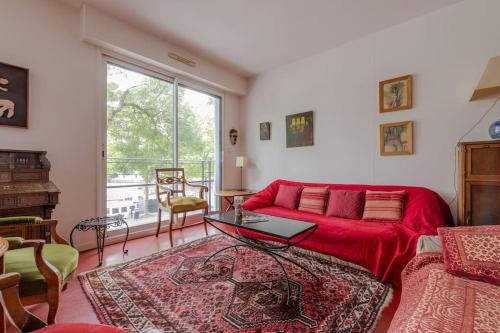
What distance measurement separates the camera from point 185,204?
113 inches

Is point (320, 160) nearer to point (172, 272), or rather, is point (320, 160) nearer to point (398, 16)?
point (398, 16)

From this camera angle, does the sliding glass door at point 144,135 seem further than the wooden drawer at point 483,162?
Yes

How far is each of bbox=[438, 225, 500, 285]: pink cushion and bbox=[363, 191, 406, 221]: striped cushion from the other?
1141mm

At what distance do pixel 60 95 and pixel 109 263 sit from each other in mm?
1880

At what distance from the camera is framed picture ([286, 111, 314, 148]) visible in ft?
11.6

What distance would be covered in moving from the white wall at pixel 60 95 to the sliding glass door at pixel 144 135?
0.83 ft

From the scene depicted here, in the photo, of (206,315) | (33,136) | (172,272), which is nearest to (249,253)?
(172,272)

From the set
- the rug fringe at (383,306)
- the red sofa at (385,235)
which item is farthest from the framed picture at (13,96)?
the rug fringe at (383,306)

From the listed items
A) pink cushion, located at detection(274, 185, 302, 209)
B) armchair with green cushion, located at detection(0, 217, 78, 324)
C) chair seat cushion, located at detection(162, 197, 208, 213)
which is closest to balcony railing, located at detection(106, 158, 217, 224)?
chair seat cushion, located at detection(162, 197, 208, 213)

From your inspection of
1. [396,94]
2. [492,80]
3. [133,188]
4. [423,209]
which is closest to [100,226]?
[133,188]

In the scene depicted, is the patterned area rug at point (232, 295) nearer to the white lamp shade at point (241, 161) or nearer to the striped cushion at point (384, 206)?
the striped cushion at point (384, 206)

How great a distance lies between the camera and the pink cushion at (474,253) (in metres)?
1.07

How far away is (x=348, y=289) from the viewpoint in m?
1.73

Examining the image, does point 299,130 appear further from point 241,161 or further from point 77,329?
point 77,329
